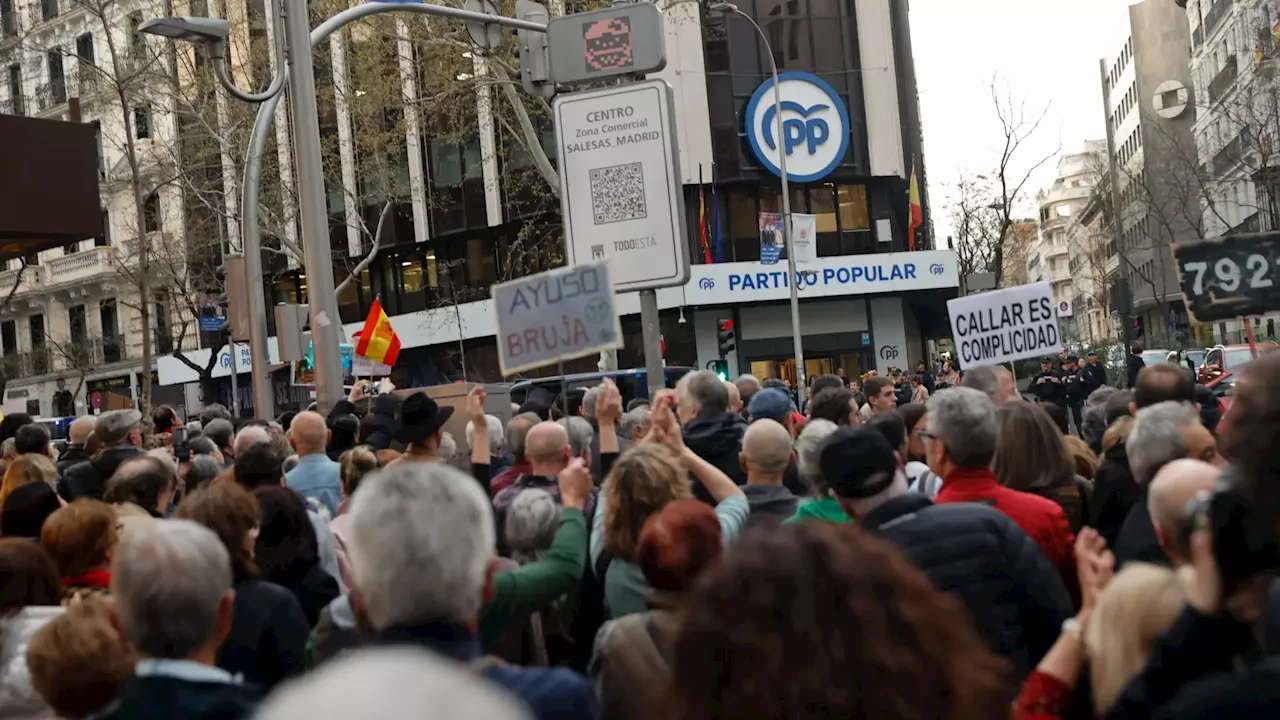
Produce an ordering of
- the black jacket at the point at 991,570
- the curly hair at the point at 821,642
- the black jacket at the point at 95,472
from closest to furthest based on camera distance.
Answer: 1. the curly hair at the point at 821,642
2. the black jacket at the point at 991,570
3. the black jacket at the point at 95,472

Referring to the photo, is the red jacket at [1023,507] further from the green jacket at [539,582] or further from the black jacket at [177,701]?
the black jacket at [177,701]

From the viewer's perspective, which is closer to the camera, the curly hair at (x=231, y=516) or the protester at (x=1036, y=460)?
the curly hair at (x=231, y=516)

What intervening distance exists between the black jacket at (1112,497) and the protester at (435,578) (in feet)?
10.9

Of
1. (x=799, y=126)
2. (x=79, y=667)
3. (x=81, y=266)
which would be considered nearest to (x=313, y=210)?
(x=79, y=667)

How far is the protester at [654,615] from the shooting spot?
3592mm

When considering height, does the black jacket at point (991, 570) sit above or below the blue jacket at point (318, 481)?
below

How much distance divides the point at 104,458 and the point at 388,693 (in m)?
7.28

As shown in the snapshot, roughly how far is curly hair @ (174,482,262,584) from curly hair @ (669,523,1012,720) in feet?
8.66

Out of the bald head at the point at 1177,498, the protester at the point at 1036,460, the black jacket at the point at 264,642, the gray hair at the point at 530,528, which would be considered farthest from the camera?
the protester at the point at 1036,460

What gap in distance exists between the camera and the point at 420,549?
9.35ft

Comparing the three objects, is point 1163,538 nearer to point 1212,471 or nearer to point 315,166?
point 1212,471

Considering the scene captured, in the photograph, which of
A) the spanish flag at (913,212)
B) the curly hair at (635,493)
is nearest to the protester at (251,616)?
the curly hair at (635,493)

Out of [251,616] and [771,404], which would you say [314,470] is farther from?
[251,616]

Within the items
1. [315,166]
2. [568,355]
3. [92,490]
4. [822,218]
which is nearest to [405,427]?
[568,355]
